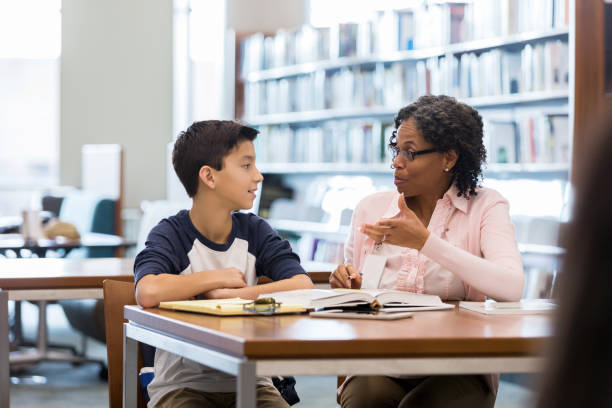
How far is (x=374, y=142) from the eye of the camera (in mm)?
5328

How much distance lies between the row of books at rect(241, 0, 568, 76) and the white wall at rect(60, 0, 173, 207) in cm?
176

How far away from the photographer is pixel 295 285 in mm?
1900

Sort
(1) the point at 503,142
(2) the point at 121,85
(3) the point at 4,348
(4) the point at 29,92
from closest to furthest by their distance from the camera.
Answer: (3) the point at 4,348 < (1) the point at 503,142 < (2) the point at 121,85 < (4) the point at 29,92

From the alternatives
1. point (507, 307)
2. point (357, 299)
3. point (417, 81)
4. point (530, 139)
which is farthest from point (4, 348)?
point (417, 81)

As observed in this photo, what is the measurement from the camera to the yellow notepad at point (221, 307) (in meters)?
1.54

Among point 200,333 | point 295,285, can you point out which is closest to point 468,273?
point 295,285

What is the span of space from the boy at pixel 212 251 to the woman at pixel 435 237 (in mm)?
193

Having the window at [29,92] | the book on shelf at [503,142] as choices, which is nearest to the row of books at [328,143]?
the book on shelf at [503,142]

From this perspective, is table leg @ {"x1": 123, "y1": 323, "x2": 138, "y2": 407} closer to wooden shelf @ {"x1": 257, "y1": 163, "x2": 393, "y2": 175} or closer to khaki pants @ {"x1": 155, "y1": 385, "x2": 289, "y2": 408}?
khaki pants @ {"x1": 155, "y1": 385, "x2": 289, "y2": 408}

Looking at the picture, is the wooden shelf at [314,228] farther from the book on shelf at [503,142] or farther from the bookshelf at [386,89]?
the book on shelf at [503,142]

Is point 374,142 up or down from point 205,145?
up

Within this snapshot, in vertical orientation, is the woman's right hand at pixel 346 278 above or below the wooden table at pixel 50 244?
above

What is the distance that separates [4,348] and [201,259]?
0.58m

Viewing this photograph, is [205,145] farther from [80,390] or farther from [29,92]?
[29,92]
